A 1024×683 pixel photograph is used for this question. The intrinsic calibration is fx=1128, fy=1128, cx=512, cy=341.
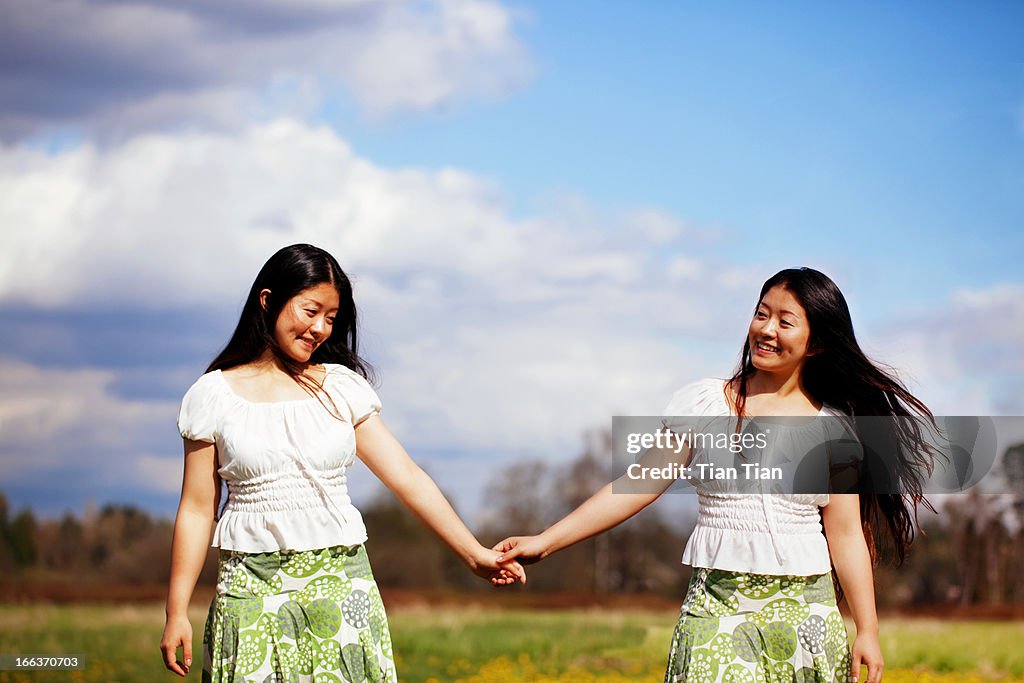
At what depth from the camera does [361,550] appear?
3.49 metres

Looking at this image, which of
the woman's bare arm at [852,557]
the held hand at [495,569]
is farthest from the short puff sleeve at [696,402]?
the held hand at [495,569]

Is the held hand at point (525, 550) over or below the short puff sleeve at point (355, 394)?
below

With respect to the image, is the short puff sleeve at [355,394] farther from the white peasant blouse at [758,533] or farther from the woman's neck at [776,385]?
the woman's neck at [776,385]

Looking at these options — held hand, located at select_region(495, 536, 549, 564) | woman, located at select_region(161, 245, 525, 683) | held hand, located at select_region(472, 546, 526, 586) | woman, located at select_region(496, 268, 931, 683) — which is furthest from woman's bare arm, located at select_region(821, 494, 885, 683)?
woman, located at select_region(161, 245, 525, 683)

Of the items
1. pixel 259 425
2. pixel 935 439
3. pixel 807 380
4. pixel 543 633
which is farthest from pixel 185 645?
pixel 543 633

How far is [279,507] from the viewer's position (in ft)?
11.1

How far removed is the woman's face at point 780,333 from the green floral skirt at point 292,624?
Result: 1476 mm

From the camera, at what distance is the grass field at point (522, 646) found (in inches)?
268

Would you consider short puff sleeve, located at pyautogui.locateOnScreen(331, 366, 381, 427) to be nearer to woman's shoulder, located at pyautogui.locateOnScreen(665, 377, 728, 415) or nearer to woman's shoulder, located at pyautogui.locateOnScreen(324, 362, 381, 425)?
woman's shoulder, located at pyautogui.locateOnScreen(324, 362, 381, 425)

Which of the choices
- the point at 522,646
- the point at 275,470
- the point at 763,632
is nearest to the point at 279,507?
the point at 275,470

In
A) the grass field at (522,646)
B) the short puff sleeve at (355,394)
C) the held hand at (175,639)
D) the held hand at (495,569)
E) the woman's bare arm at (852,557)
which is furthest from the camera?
the grass field at (522,646)

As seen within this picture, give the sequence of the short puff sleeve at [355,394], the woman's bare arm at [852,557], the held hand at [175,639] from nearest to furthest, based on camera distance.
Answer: the held hand at [175,639], the woman's bare arm at [852,557], the short puff sleeve at [355,394]

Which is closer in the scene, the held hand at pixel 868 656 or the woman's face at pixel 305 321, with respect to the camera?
the held hand at pixel 868 656

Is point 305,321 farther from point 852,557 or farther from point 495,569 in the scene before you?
point 852,557
